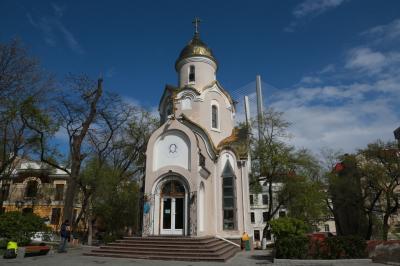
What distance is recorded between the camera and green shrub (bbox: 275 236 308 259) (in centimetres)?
1354

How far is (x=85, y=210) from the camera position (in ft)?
91.2

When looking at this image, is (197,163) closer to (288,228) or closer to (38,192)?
(288,228)

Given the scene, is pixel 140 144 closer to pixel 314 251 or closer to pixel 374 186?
pixel 314 251

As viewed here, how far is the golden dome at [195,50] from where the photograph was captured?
25.4 metres

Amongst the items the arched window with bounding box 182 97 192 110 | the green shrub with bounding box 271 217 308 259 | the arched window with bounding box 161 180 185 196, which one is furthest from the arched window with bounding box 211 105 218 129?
the green shrub with bounding box 271 217 308 259

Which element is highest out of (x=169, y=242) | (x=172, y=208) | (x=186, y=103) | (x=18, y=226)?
(x=186, y=103)

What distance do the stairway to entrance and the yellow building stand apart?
25.2m

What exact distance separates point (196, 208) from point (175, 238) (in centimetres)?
212

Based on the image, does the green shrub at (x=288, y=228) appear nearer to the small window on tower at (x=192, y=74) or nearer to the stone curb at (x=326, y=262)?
the stone curb at (x=326, y=262)

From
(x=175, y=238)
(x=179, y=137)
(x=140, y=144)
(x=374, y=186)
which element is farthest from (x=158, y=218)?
(x=374, y=186)

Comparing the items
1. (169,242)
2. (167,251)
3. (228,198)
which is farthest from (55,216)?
(167,251)

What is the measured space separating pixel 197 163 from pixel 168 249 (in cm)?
544

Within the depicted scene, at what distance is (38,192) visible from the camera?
37781mm

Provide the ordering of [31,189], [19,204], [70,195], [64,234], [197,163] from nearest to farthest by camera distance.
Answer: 1. [64,234]
2. [197,163]
3. [70,195]
4. [19,204]
5. [31,189]
